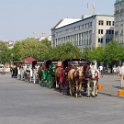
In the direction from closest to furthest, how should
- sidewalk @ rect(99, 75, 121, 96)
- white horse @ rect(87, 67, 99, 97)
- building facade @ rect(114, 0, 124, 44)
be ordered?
1. white horse @ rect(87, 67, 99, 97)
2. sidewalk @ rect(99, 75, 121, 96)
3. building facade @ rect(114, 0, 124, 44)

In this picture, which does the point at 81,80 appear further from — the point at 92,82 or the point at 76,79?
the point at 92,82

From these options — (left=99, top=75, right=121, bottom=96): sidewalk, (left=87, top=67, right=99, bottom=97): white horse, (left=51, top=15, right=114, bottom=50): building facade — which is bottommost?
(left=99, top=75, right=121, bottom=96): sidewalk

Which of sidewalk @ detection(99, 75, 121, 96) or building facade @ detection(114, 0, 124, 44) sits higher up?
building facade @ detection(114, 0, 124, 44)

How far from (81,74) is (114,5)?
98.3 metres

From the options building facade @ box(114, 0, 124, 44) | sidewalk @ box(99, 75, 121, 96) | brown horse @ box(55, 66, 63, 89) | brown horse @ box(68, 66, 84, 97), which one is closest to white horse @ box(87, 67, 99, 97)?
brown horse @ box(68, 66, 84, 97)

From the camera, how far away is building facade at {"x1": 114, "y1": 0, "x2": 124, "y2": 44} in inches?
4473

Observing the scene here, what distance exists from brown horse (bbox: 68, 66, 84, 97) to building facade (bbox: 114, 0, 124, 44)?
3555 inches

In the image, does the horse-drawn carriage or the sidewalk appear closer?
the horse-drawn carriage

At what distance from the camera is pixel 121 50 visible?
90.6m

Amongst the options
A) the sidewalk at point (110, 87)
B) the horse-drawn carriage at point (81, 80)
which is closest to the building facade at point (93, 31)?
the sidewalk at point (110, 87)

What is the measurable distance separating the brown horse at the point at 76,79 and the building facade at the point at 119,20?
90299mm

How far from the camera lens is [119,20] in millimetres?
115062

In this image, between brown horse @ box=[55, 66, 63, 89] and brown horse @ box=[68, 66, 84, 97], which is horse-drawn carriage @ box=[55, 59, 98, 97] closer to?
brown horse @ box=[68, 66, 84, 97]

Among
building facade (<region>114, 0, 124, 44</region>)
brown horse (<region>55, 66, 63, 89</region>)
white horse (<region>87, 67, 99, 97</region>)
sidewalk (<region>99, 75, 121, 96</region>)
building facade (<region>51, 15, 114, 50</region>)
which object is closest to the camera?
white horse (<region>87, 67, 99, 97</region>)
